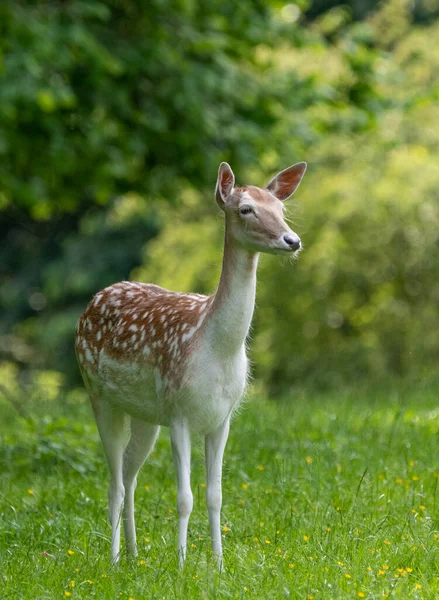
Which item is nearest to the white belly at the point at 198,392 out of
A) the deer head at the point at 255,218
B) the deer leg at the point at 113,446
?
the deer leg at the point at 113,446

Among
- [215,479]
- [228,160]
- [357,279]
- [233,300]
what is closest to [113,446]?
[215,479]

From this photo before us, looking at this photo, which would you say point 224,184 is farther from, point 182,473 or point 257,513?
point 257,513

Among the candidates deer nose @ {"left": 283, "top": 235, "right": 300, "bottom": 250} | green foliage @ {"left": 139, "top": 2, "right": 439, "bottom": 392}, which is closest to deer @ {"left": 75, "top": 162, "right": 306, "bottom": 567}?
deer nose @ {"left": 283, "top": 235, "right": 300, "bottom": 250}

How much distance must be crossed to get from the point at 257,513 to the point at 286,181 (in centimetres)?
188

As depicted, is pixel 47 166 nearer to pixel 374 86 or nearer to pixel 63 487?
pixel 374 86

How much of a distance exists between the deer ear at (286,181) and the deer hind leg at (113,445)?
1.46m

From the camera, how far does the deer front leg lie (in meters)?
5.16

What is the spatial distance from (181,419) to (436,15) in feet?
67.3

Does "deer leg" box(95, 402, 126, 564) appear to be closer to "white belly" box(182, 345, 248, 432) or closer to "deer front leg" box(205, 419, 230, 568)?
"deer front leg" box(205, 419, 230, 568)

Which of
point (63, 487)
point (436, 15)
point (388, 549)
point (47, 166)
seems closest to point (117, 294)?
point (63, 487)

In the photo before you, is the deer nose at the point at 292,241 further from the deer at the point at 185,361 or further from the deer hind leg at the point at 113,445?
the deer hind leg at the point at 113,445

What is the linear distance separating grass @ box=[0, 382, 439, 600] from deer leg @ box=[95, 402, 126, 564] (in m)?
0.17

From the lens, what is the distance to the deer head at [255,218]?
15.7ft

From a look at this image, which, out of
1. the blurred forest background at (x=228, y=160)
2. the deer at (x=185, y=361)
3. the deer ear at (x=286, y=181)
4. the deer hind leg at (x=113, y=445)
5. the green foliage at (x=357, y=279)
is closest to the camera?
the deer at (x=185, y=361)
